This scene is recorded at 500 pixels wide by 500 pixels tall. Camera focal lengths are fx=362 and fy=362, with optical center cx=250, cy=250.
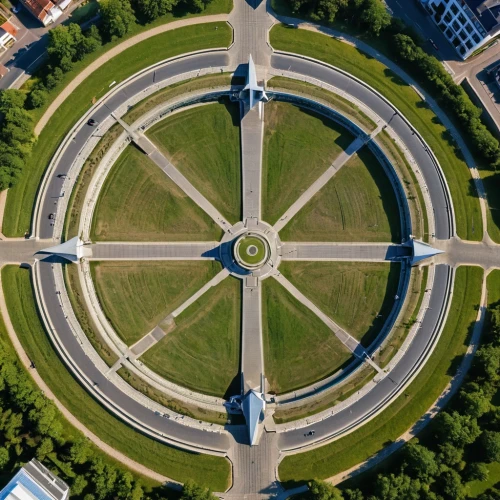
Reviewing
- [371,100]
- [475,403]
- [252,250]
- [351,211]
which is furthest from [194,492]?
[371,100]

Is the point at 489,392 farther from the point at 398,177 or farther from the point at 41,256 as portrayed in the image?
the point at 41,256

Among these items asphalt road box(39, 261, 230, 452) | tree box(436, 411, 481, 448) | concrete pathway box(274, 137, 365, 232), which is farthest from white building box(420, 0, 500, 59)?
asphalt road box(39, 261, 230, 452)

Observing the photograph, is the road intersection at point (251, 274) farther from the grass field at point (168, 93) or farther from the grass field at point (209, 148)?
the grass field at point (168, 93)

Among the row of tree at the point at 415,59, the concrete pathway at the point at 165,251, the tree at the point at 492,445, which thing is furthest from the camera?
the concrete pathway at the point at 165,251

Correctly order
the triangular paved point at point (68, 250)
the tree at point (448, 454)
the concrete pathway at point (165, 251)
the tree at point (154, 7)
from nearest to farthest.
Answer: the tree at point (448, 454)
the triangular paved point at point (68, 250)
the tree at point (154, 7)
the concrete pathway at point (165, 251)

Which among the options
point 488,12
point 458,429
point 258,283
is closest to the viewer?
point 458,429

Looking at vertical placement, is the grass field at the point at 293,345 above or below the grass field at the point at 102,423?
above

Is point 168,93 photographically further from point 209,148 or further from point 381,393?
A: point 381,393

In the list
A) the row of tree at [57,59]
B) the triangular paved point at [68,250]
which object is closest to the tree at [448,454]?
the triangular paved point at [68,250]
